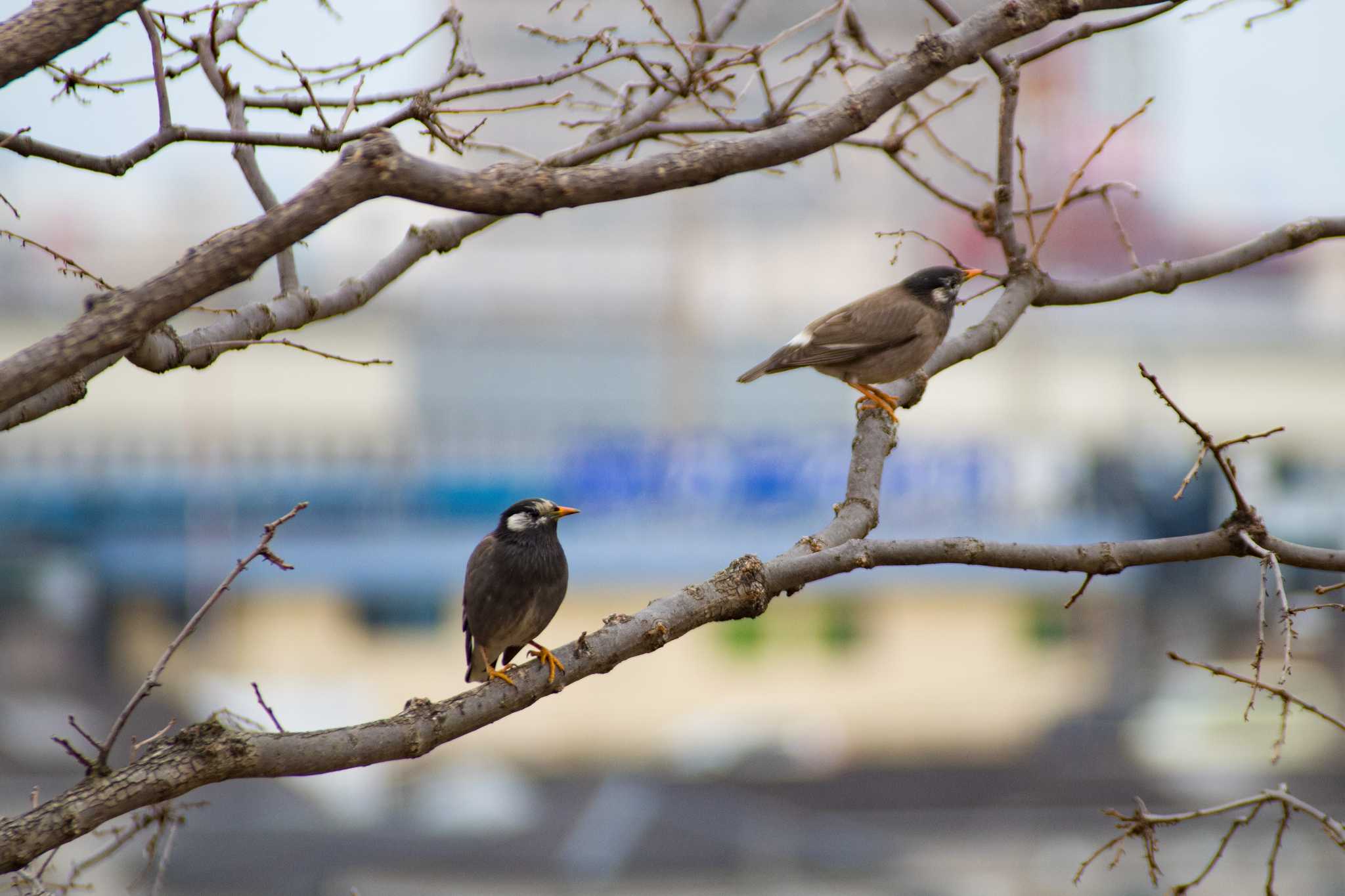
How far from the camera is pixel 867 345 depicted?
5703mm

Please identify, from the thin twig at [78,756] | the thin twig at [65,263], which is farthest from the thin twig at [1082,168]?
the thin twig at [78,756]

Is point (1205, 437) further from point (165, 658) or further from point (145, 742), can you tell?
point (145, 742)

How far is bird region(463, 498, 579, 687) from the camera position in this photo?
4820 millimetres

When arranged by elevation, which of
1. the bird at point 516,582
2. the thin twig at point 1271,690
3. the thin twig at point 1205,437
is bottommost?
the thin twig at point 1271,690

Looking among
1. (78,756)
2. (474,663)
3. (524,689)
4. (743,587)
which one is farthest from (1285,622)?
(474,663)

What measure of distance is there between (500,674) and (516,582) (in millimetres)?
976

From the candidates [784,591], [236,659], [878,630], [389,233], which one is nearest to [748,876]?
[878,630]

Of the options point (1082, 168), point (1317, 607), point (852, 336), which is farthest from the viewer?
point (852, 336)

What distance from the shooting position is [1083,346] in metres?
33.1

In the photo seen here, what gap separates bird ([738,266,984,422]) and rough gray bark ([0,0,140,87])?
3328mm

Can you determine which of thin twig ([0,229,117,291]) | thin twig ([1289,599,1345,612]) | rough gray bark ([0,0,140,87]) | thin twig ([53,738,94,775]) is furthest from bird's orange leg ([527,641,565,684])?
rough gray bark ([0,0,140,87])

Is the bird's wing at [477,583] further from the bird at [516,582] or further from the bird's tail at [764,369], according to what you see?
the bird's tail at [764,369]

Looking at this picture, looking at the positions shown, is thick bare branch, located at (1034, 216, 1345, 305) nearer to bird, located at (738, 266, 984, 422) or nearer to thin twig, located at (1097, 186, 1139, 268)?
thin twig, located at (1097, 186, 1139, 268)

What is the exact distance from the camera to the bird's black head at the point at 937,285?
20.4 ft
